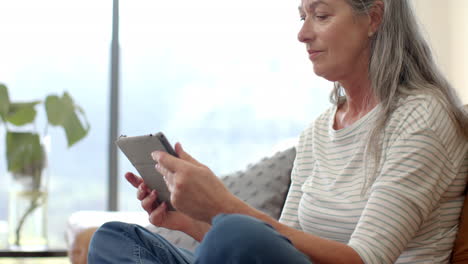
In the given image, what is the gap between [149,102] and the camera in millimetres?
3342

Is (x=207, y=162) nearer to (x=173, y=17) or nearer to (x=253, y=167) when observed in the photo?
(x=173, y=17)

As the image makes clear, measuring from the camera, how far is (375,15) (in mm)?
1428

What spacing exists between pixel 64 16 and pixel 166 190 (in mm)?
2113

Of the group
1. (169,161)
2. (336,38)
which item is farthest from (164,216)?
(336,38)

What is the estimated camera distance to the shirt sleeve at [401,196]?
1170 millimetres

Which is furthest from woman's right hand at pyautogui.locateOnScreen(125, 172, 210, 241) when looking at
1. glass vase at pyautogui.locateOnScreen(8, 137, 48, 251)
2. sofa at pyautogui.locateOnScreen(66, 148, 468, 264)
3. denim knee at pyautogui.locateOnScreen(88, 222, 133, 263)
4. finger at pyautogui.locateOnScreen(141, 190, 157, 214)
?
glass vase at pyautogui.locateOnScreen(8, 137, 48, 251)

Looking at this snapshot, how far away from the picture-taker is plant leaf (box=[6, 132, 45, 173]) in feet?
→ 8.38

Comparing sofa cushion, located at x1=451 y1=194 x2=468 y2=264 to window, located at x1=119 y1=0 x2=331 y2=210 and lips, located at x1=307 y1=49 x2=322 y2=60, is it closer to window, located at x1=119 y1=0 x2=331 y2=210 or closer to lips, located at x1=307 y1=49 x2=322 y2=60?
lips, located at x1=307 y1=49 x2=322 y2=60

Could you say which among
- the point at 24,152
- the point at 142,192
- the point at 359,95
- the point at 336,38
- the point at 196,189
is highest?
the point at 336,38

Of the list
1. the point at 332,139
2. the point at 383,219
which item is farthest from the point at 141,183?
the point at 383,219

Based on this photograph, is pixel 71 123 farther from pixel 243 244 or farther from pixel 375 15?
pixel 243 244

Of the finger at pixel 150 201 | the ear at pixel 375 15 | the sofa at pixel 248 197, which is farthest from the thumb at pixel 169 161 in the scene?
the sofa at pixel 248 197

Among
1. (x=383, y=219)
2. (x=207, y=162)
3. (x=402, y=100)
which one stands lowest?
(x=207, y=162)

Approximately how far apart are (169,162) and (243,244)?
309mm
